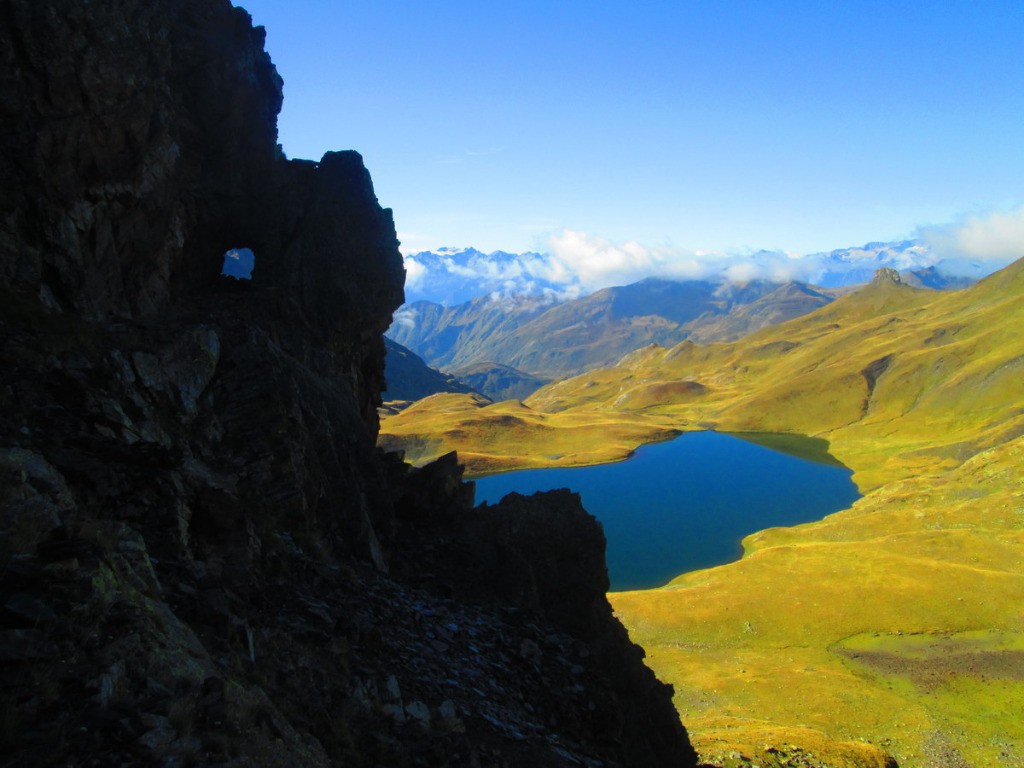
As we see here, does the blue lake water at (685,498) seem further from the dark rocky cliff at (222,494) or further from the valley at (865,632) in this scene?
the dark rocky cliff at (222,494)

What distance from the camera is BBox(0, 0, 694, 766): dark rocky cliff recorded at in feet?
27.5

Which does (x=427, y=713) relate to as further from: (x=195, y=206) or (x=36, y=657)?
(x=195, y=206)

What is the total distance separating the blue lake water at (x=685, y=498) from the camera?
332 ft

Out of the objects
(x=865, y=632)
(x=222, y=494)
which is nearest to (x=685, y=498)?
(x=865, y=632)

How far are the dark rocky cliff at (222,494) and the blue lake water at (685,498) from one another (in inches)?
2504

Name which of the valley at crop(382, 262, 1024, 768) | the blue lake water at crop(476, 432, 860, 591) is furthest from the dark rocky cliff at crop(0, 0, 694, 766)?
the blue lake water at crop(476, 432, 860, 591)

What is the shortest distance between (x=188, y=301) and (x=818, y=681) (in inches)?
2229

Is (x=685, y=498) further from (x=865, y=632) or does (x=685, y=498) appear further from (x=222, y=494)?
(x=222, y=494)

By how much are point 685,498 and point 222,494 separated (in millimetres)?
132208

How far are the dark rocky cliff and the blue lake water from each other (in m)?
63.6

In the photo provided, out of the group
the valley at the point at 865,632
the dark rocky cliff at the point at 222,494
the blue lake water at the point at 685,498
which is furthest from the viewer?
the blue lake water at the point at 685,498

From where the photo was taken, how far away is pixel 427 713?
13516 millimetres

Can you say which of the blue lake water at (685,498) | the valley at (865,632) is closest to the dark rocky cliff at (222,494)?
the valley at (865,632)

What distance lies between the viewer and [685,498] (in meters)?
138
